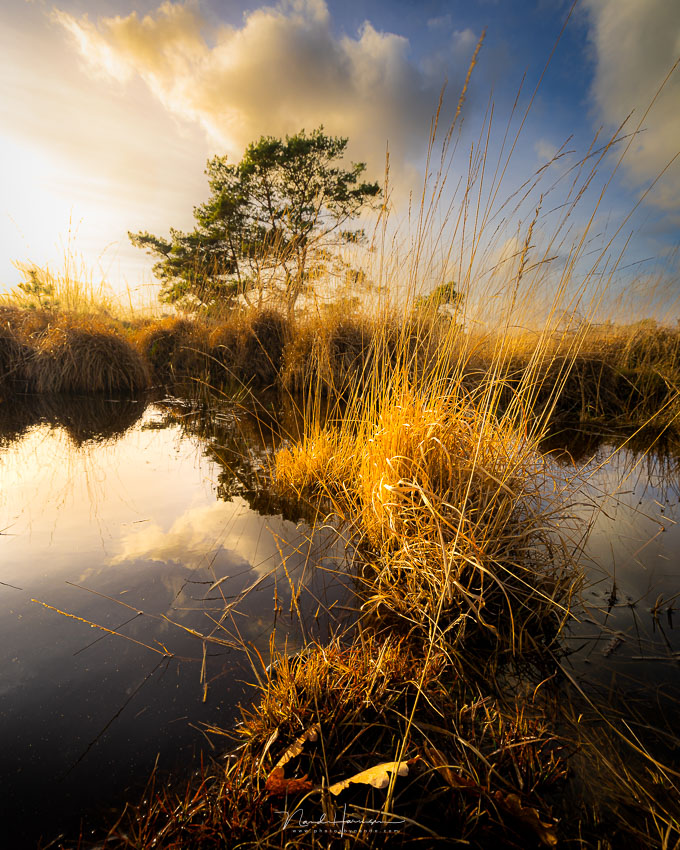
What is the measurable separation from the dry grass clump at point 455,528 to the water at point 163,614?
0.48 feet

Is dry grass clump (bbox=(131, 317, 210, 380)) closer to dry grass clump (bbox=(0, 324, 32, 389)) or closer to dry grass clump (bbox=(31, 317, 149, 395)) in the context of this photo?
dry grass clump (bbox=(31, 317, 149, 395))

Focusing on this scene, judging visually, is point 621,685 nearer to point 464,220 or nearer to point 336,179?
point 464,220

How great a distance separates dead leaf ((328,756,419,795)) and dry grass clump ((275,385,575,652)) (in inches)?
14.1

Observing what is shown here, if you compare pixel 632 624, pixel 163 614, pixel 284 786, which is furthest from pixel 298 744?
pixel 632 624

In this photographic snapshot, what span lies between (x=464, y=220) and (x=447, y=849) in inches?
70.9

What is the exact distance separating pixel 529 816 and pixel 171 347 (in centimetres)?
767

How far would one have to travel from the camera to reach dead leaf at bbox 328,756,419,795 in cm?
65

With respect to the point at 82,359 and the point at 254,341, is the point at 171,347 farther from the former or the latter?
the point at 82,359

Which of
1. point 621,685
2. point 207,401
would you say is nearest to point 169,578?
point 621,685

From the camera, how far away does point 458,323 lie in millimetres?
1875

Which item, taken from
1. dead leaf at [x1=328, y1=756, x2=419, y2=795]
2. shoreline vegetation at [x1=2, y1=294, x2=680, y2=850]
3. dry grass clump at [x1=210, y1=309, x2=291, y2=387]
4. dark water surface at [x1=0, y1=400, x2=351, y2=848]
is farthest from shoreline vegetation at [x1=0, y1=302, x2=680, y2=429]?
dead leaf at [x1=328, y1=756, x2=419, y2=795]

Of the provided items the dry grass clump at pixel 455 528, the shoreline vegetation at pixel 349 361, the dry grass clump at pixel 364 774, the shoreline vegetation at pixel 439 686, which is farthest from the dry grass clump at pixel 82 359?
the dry grass clump at pixel 364 774

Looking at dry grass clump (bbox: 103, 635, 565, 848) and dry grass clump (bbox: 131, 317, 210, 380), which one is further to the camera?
dry grass clump (bbox: 131, 317, 210, 380)
